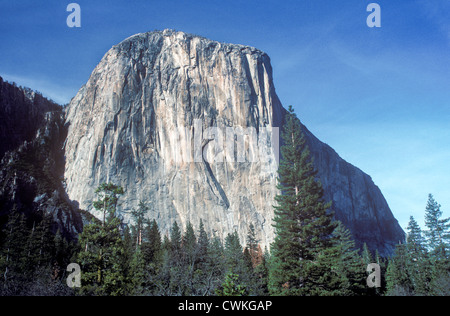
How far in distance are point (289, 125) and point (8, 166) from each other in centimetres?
7465

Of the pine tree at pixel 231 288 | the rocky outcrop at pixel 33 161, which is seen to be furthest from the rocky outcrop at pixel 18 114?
the pine tree at pixel 231 288

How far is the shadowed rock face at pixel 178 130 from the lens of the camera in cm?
7738

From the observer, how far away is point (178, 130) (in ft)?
266

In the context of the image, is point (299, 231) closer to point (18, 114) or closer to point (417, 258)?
point (417, 258)

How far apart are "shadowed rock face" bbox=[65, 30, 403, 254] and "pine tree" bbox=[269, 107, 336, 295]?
167 feet

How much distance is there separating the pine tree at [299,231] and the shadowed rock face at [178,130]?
2005 inches

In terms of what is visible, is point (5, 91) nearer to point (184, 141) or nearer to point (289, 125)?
point (184, 141)

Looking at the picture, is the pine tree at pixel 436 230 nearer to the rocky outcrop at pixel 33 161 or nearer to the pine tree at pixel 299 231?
the pine tree at pixel 299 231

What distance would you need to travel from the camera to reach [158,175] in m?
80.6

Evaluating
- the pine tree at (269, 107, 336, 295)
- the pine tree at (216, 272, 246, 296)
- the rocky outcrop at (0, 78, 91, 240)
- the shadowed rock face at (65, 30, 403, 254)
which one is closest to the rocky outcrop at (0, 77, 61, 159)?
the rocky outcrop at (0, 78, 91, 240)

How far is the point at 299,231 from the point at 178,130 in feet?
204

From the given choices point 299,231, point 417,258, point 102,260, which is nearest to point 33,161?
point 102,260

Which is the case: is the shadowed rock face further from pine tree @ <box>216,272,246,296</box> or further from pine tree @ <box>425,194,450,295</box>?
pine tree @ <box>216,272,246,296</box>
